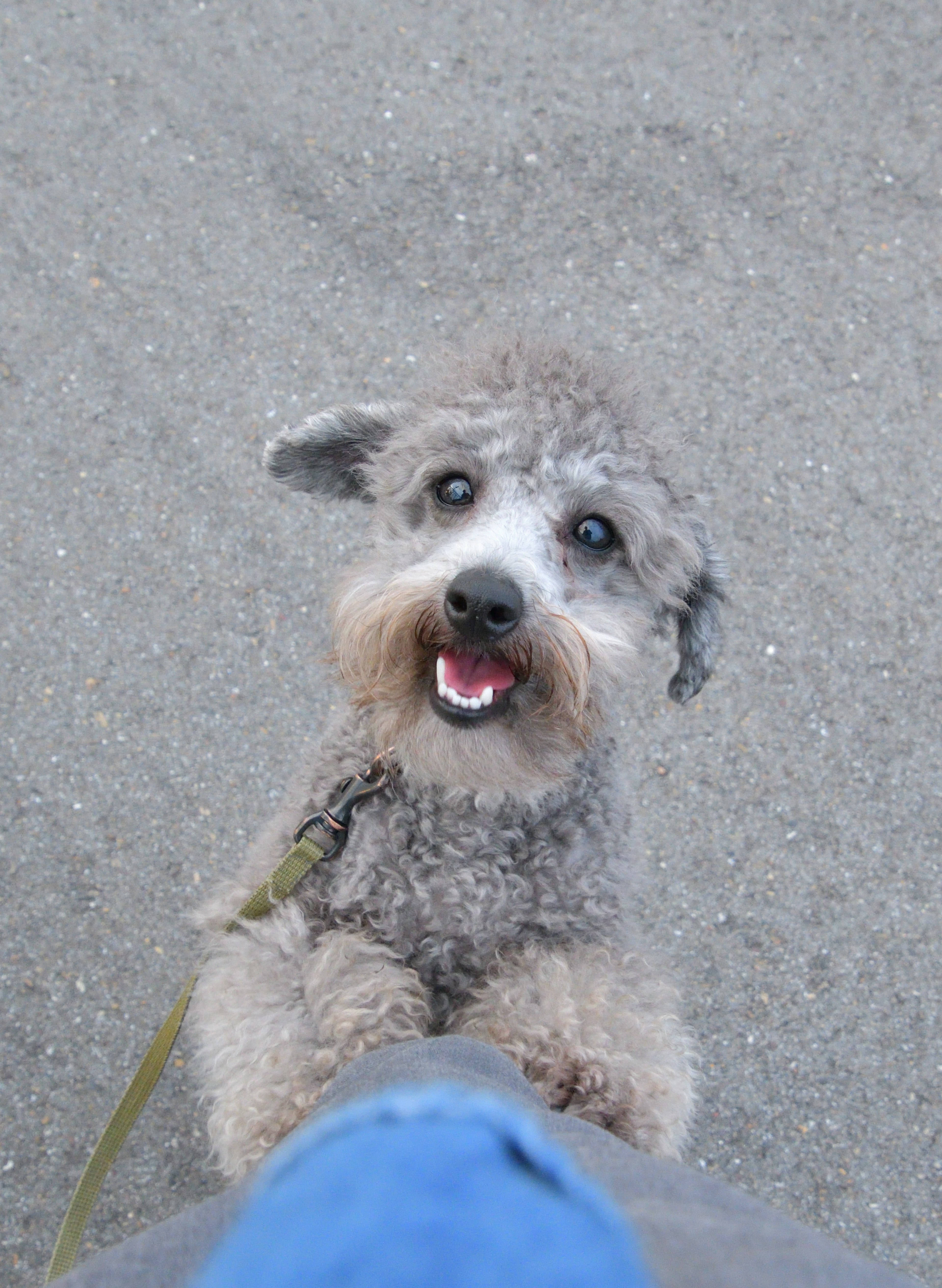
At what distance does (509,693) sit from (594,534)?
A: 47cm

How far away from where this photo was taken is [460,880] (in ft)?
7.16

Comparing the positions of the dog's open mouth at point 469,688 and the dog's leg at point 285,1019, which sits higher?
the dog's open mouth at point 469,688

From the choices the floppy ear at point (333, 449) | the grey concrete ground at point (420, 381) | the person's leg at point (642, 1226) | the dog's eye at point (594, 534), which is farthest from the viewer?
the grey concrete ground at point (420, 381)

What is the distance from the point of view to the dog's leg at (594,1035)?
1977 millimetres

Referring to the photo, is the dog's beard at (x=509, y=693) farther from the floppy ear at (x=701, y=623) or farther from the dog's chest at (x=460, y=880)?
the floppy ear at (x=701, y=623)

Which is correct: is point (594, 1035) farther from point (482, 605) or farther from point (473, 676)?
point (482, 605)

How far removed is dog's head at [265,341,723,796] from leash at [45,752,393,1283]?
20 centimetres

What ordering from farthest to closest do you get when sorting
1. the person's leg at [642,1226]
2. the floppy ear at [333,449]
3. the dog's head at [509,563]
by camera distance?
the floppy ear at [333,449]
the dog's head at [509,563]
the person's leg at [642,1226]

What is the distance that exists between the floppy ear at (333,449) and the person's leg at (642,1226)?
1.50 m

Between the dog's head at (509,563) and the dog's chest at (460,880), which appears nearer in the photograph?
the dog's head at (509,563)

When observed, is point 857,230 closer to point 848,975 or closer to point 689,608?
point 689,608

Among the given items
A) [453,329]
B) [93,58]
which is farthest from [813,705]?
[93,58]

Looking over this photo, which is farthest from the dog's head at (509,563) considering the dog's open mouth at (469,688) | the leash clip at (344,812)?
the leash clip at (344,812)

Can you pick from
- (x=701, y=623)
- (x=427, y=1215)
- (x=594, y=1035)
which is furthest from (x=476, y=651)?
(x=427, y=1215)
